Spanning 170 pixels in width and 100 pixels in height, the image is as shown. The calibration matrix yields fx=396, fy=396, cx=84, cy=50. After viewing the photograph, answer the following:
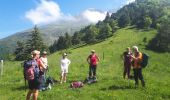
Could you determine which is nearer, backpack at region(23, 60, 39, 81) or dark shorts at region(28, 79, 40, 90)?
backpack at region(23, 60, 39, 81)

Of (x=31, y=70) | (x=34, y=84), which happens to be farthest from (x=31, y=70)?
(x=34, y=84)

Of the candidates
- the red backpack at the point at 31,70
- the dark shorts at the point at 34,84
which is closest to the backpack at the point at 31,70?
the red backpack at the point at 31,70

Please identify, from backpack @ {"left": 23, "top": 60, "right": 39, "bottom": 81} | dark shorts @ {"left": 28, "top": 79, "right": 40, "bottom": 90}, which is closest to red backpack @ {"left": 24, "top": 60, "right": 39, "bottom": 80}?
backpack @ {"left": 23, "top": 60, "right": 39, "bottom": 81}

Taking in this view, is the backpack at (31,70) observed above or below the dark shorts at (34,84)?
above

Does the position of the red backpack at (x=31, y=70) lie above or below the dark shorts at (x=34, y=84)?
above

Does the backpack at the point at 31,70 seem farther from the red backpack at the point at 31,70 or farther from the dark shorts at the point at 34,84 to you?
the dark shorts at the point at 34,84

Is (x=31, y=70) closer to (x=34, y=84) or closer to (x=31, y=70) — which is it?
(x=31, y=70)

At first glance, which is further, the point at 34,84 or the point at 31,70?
the point at 34,84

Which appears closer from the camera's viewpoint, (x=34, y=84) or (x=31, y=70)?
(x=31, y=70)

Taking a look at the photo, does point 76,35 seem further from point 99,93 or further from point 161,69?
point 99,93

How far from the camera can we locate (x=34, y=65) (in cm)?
1803

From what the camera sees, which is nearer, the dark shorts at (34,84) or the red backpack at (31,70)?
the red backpack at (31,70)

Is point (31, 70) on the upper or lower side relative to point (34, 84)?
upper

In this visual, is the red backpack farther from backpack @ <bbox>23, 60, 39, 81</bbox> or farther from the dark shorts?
the dark shorts
